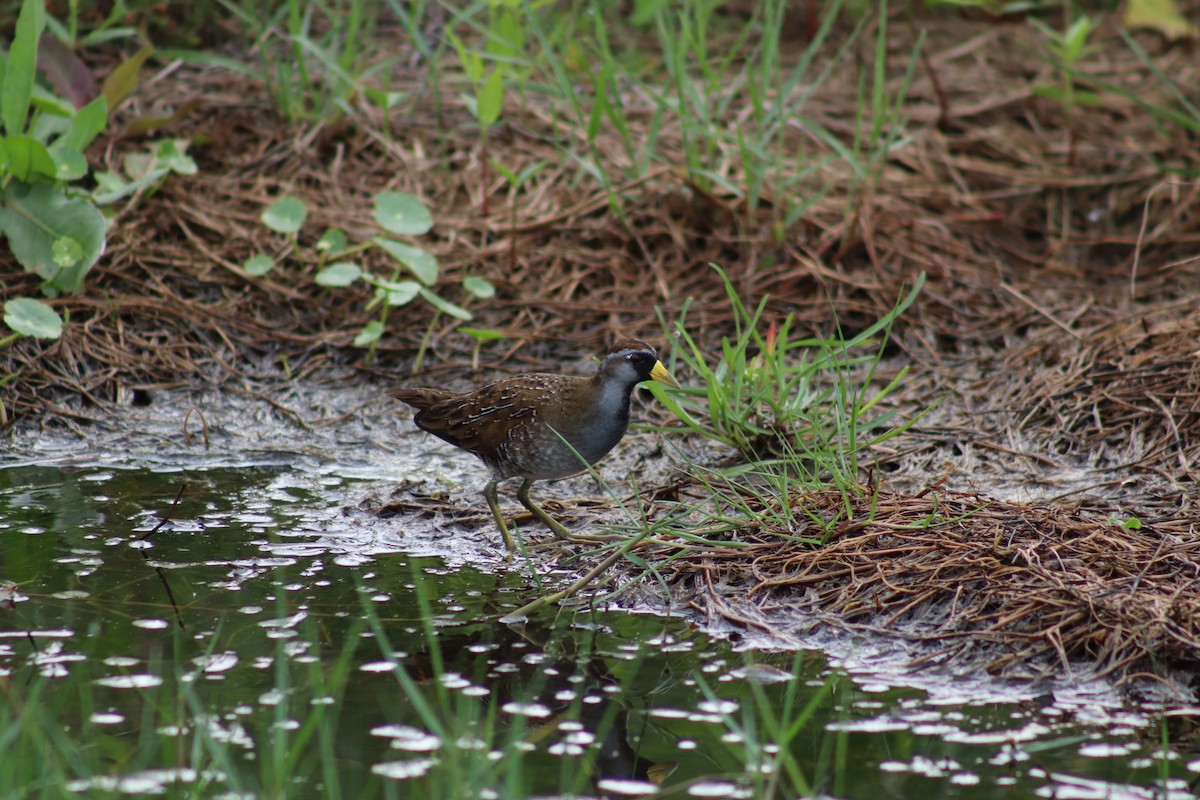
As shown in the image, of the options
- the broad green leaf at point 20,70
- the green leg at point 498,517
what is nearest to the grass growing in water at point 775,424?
the green leg at point 498,517

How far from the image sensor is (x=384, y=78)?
739 centimetres

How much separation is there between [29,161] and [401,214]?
1725 mm

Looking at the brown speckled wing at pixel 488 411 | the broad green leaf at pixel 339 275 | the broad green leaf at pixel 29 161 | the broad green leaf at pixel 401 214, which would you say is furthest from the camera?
the broad green leaf at pixel 401 214

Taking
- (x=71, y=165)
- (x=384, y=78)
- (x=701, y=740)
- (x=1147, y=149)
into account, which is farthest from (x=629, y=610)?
(x=1147, y=149)

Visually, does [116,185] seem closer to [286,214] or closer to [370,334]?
[286,214]

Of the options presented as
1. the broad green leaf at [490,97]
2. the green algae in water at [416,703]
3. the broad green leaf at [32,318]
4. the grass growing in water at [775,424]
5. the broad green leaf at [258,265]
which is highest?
the broad green leaf at [490,97]

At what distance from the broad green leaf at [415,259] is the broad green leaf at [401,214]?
3.3 inches

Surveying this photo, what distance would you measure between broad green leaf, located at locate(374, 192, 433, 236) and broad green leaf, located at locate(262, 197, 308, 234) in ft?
1.32

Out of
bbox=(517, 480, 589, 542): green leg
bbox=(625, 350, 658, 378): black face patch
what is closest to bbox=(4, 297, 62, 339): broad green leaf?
bbox=(517, 480, 589, 542): green leg

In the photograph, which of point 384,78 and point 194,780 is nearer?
point 194,780

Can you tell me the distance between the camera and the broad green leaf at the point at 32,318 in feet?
18.2

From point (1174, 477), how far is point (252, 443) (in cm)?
388

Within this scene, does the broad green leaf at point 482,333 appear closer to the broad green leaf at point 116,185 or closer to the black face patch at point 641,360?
the black face patch at point 641,360

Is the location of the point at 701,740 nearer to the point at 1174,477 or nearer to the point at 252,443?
the point at 1174,477
